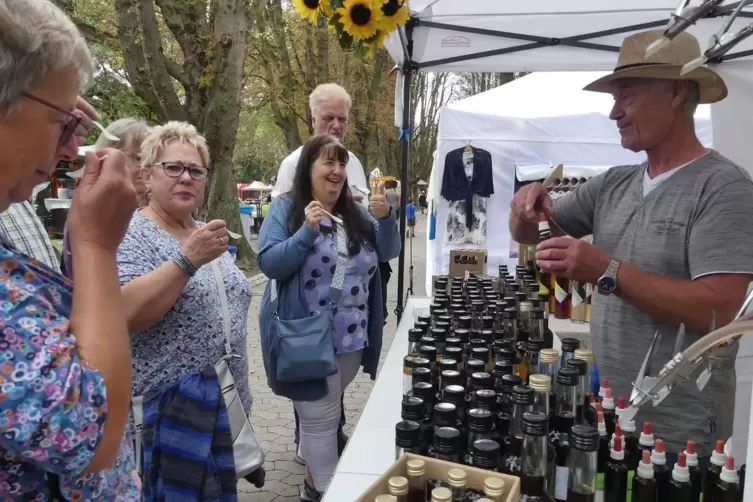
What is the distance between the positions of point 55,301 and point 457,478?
0.78 meters

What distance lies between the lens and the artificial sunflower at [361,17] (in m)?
2.45

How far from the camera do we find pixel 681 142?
194 cm

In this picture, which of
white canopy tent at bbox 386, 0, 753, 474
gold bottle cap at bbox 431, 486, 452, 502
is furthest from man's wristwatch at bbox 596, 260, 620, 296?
white canopy tent at bbox 386, 0, 753, 474

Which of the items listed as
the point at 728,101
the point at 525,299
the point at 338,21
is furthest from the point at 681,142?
the point at 728,101

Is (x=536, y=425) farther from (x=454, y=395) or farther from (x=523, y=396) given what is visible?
(x=454, y=395)

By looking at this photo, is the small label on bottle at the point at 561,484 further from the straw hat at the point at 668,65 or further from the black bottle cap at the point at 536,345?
the straw hat at the point at 668,65

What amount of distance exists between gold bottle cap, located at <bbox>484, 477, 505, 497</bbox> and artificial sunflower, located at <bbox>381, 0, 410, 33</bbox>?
6.91 ft

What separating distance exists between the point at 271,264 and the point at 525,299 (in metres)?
1.26

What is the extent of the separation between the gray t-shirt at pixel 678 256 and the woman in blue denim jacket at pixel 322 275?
4.20 ft

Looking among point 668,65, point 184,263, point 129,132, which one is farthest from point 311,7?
point 668,65

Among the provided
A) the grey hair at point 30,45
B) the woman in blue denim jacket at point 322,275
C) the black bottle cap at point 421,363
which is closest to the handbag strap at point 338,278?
the woman in blue denim jacket at point 322,275

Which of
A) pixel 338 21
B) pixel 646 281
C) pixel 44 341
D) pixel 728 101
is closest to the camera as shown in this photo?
pixel 44 341

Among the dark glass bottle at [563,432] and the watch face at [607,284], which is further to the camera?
the watch face at [607,284]

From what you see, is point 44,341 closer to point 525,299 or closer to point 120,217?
point 120,217
